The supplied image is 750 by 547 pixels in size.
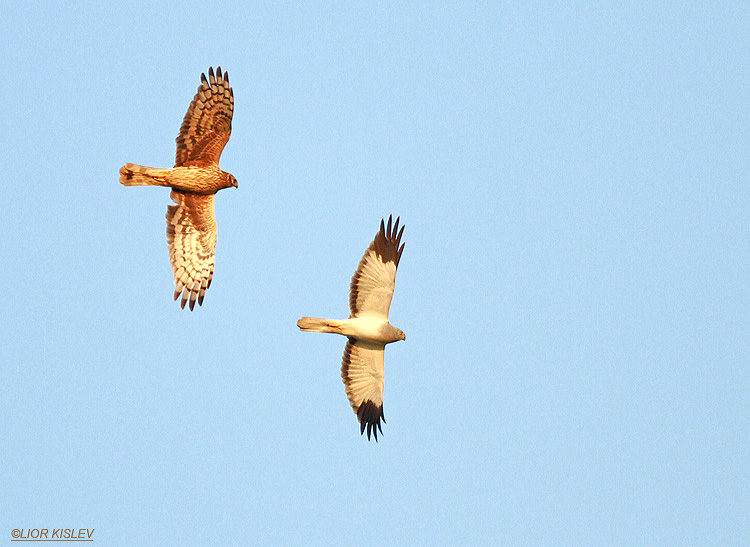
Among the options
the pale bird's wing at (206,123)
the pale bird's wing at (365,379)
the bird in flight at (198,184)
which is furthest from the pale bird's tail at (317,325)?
the pale bird's wing at (206,123)

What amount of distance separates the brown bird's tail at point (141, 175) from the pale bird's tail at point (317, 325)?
139 inches

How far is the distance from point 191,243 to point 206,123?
2203mm

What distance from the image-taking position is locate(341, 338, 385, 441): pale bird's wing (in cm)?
2141

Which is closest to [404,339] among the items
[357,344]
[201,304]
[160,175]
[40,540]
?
[357,344]

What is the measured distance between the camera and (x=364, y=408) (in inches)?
859

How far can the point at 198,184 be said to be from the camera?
2086cm

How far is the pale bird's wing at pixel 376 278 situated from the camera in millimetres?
20844

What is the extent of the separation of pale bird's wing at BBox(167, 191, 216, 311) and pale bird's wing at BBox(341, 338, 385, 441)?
9.79 ft

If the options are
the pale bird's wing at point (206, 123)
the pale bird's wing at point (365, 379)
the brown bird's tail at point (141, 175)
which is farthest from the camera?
the pale bird's wing at point (365, 379)

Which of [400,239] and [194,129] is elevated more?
[194,129]

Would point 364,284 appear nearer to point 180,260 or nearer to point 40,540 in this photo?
point 180,260

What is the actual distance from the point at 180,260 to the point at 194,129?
2392 millimetres

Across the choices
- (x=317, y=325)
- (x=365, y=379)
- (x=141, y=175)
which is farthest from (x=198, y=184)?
(x=365, y=379)

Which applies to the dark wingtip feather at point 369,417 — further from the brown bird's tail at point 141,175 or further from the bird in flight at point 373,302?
the brown bird's tail at point 141,175
